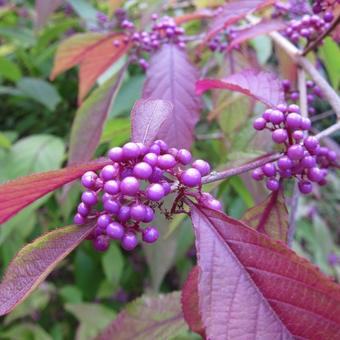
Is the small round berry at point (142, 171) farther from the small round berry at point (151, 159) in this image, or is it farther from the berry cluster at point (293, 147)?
the berry cluster at point (293, 147)

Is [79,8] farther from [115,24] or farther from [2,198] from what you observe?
[2,198]

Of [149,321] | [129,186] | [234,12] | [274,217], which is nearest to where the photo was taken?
[129,186]

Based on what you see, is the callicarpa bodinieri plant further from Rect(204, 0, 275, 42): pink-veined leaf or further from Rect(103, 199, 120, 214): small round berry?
Rect(204, 0, 275, 42): pink-veined leaf

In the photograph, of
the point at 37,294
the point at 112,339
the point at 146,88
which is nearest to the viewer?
the point at 112,339

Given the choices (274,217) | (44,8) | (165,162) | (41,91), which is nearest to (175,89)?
(274,217)

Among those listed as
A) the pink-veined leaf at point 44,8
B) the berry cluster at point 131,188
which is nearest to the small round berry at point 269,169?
the berry cluster at point 131,188

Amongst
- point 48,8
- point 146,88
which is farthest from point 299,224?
point 146,88

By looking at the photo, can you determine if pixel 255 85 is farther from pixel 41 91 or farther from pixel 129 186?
pixel 41 91
